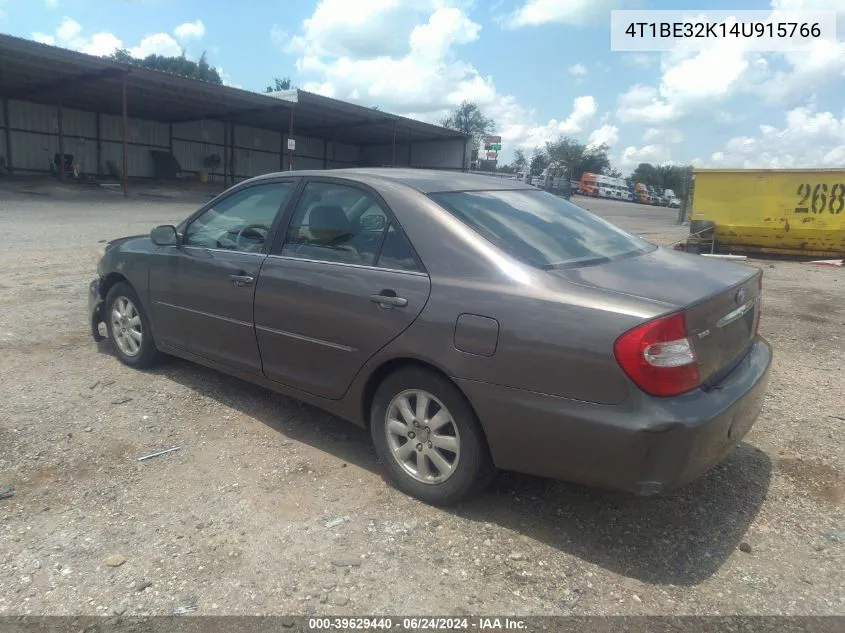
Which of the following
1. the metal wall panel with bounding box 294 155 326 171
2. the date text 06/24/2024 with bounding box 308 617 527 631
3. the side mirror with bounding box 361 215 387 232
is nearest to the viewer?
the date text 06/24/2024 with bounding box 308 617 527 631

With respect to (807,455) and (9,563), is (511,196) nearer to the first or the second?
(807,455)

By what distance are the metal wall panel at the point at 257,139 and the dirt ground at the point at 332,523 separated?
3455 cm

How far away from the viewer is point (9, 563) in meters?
2.58

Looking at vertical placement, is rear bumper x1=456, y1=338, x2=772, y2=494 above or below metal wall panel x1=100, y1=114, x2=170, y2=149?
below

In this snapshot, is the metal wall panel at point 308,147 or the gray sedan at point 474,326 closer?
the gray sedan at point 474,326

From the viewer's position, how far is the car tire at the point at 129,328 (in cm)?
466

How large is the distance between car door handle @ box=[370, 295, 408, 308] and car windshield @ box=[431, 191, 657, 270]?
497mm

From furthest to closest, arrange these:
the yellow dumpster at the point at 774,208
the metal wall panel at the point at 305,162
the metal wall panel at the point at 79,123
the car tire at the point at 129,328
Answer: the metal wall panel at the point at 305,162 → the metal wall panel at the point at 79,123 → the yellow dumpster at the point at 774,208 → the car tire at the point at 129,328

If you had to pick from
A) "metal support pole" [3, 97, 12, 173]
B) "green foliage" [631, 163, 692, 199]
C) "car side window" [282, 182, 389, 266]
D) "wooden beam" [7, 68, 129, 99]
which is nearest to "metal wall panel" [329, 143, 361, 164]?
"wooden beam" [7, 68, 129, 99]

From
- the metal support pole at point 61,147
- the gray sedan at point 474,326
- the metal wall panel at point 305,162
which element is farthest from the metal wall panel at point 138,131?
the gray sedan at point 474,326

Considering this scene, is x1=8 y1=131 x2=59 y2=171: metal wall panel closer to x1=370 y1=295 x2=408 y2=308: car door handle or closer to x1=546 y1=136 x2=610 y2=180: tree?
x1=370 y1=295 x2=408 y2=308: car door handle

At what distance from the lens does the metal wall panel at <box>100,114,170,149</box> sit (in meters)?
32.0

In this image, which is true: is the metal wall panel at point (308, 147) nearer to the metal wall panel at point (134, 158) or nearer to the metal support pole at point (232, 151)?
the metal support pole at point (232, 151)

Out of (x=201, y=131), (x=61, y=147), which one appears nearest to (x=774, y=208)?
(x=61, y=147)
